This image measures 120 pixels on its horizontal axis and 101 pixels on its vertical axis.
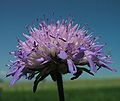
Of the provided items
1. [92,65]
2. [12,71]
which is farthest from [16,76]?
[92,65]

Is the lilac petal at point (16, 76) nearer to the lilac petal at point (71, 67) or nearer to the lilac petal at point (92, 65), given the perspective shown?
the lilac petal at point (71, 67)

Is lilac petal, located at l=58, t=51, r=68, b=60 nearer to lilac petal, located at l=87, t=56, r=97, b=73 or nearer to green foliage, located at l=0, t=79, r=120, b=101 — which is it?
lilac petal, located at l=87, t=56, r=97, b=73

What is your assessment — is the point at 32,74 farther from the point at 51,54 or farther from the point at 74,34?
the point at 74,34

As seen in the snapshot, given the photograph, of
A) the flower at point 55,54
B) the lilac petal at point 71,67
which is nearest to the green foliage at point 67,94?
the flower at point 55,54

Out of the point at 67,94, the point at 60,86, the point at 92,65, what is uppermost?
the point at 67,94

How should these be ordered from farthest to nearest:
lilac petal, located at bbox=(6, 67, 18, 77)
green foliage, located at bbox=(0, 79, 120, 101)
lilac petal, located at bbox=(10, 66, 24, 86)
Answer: green foliage, located at bbox=(0, 79, 120, 101) → lilac petal, located at bbox=(6, 67, 18, 77) → lilac petal, located at bbox=(10, 66, 24, 86)

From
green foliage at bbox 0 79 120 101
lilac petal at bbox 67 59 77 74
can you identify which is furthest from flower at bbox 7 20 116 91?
green foliage at bbox 0 79 120 101

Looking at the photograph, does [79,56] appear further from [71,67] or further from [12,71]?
[12,71]

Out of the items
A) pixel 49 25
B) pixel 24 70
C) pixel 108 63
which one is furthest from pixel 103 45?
pixel 24 70
